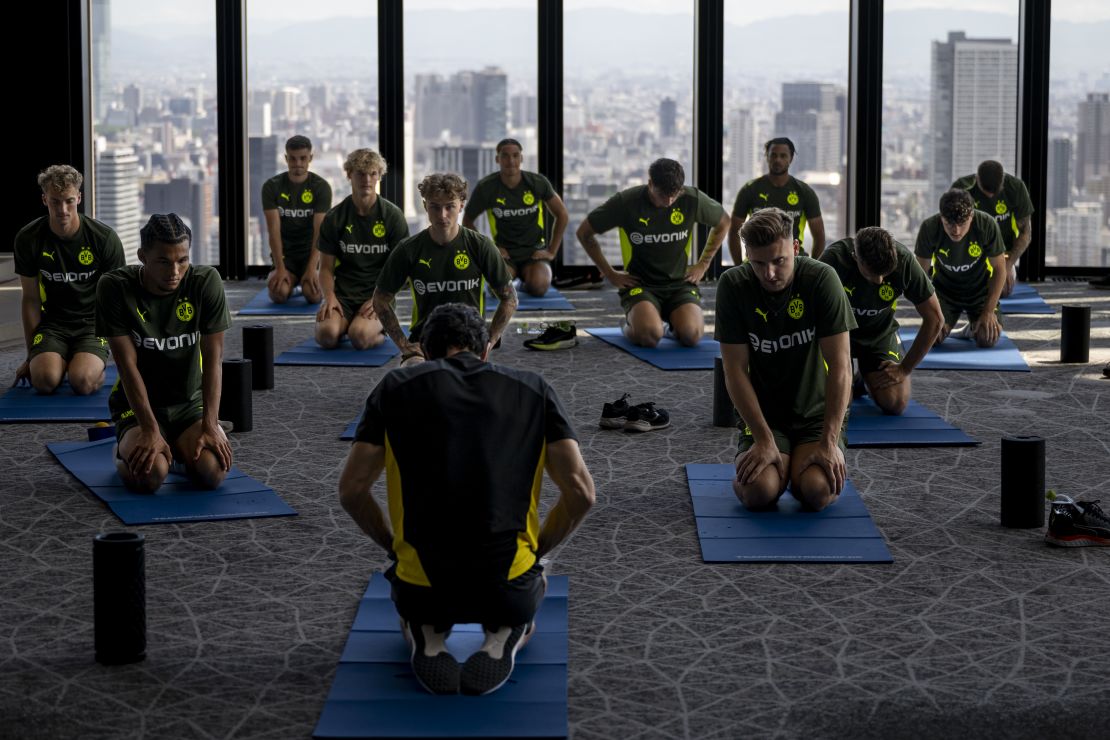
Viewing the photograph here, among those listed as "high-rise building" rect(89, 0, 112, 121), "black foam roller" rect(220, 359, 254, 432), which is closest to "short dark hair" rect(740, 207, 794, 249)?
"black foam roller" rect(220, 359, 254, 432)

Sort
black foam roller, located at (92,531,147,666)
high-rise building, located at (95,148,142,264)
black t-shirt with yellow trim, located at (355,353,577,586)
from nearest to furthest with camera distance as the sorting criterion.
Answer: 1. black t-shirt with yellow trim, located at (355,353,577,586)
2. black foam roller, located at (92,531,147,666)
3. high-rise building, located at (95,148,142,264)

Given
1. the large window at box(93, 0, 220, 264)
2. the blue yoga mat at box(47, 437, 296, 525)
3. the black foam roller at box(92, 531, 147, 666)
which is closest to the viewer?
the black foam roller at box(92, 531, 147, 666)

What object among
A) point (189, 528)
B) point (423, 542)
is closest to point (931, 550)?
point (423, 542)

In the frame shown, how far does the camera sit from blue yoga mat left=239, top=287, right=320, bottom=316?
31.4 feet

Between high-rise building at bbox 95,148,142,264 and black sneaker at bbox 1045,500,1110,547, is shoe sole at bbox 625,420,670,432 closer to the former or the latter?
black sneaker at bbox 1045,500,1110,547

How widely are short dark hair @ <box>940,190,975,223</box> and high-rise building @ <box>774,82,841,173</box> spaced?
4441 millimetres

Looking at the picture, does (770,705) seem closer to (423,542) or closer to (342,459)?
(423,542)

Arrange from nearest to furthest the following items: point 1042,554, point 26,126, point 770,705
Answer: point 770,705 < point 1042,554 < point 26,126

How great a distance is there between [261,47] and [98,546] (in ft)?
28.8

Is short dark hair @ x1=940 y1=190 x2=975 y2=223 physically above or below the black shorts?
above

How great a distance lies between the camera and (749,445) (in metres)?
5.03

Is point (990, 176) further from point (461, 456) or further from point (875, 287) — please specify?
point (461, 456)

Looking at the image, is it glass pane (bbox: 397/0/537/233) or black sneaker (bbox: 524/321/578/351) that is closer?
black sneaker (bbox: 524/321/578/351)

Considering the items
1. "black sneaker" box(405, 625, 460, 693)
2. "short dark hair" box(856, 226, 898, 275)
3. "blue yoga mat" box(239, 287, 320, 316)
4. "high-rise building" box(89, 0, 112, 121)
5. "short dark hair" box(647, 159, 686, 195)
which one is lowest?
"black sneaker" box(405, 625, 460, 693)
